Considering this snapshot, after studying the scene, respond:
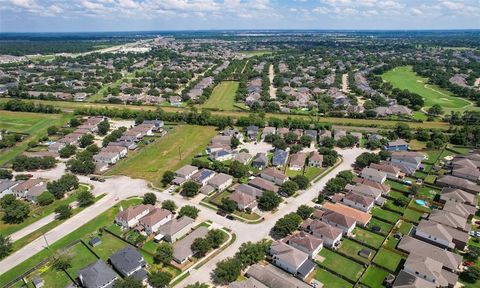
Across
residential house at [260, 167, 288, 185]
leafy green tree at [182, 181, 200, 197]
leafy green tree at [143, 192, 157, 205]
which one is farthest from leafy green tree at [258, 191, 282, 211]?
leafy green tree at [143, 192, 157, 205]

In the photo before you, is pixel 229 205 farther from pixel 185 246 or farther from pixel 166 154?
pixel 166 154

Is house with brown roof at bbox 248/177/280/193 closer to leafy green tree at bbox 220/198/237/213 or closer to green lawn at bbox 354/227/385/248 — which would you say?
leafy green tree at bbox 220/198/237/213

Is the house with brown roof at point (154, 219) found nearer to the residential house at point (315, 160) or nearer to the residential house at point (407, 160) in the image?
the residential house at point (315, 160)

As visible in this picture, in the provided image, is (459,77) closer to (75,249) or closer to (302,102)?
(302,102)

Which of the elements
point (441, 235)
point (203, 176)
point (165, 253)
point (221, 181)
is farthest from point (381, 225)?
point (203, 176)

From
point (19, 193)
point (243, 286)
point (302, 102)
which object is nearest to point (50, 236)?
point (19, 193)

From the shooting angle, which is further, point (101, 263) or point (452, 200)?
point (452, 200)

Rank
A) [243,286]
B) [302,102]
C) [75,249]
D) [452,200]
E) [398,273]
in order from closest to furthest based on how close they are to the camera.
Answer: [243,286], [398,273], [75,249], [452,200], [302,102]
